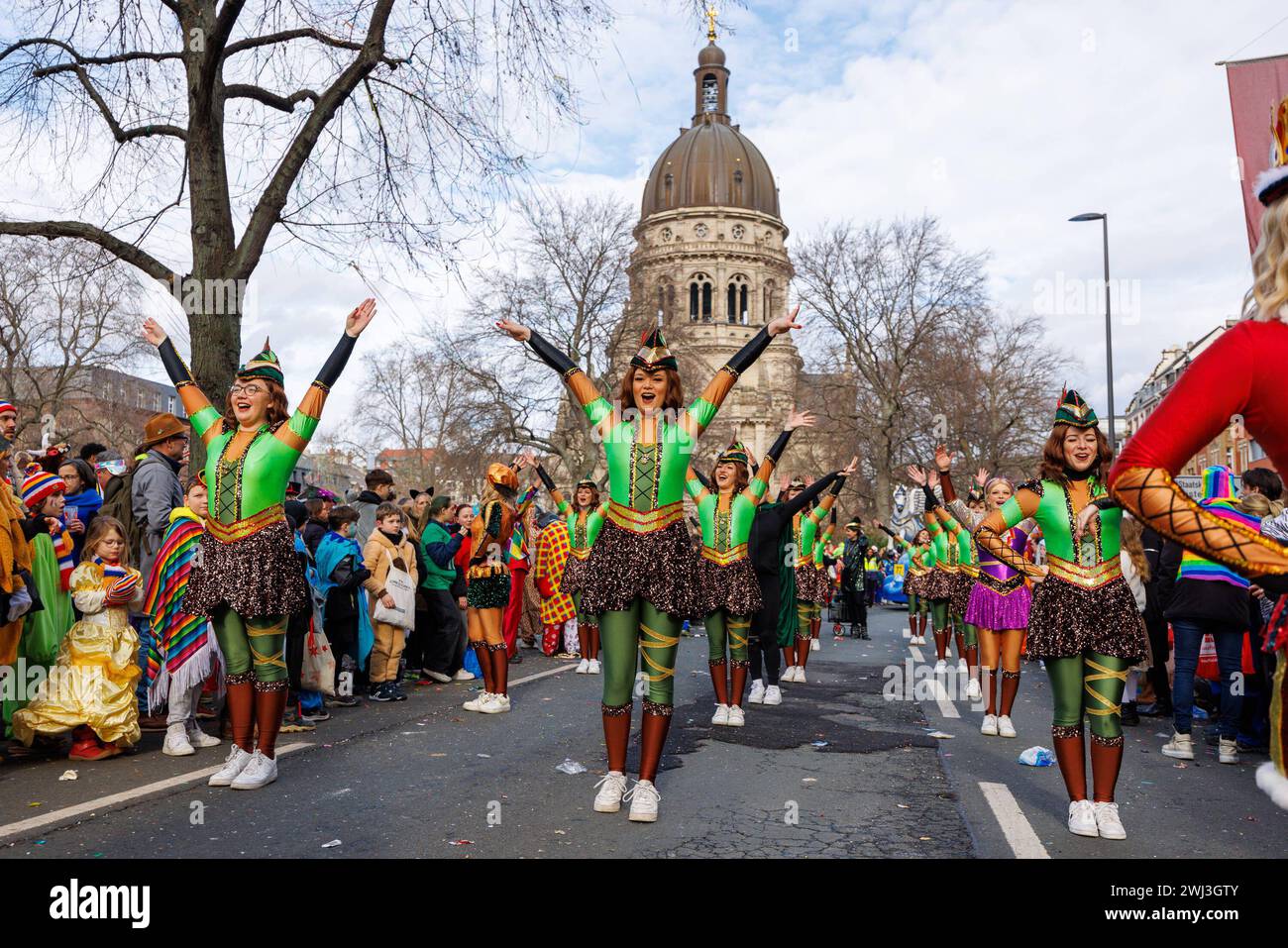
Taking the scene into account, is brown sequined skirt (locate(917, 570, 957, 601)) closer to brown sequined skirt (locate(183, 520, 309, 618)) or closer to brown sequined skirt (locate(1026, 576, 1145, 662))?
brown sequined skirt (locate(1026, 576, 1145, 662))

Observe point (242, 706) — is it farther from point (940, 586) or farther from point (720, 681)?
point (940, 586)

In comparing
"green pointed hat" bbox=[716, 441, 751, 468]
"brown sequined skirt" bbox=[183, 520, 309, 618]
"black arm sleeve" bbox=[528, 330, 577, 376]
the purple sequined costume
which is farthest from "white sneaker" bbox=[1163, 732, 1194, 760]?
"brown sequined skirt" bbox=[183, 520, 309, 618]

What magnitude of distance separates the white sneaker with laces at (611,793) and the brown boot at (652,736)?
17cm

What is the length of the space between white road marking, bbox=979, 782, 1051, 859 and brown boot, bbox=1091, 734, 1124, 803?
0.41 meters

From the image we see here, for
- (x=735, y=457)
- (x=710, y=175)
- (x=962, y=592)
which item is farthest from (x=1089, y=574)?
(x=710, y=175)

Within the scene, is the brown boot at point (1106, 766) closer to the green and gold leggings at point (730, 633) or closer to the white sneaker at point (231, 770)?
the green and gold leggings at point (730, 633)

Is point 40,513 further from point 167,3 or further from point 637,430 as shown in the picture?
point 167,3

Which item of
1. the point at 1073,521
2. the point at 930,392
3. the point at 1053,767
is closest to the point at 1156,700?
the point at 1053,767

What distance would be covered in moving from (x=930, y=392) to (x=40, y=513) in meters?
40.5

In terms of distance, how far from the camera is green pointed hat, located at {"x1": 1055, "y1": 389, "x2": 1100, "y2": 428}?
5.92 metres

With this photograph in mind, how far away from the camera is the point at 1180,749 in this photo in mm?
7949

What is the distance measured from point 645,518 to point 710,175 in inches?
3454

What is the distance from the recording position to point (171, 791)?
596cm
